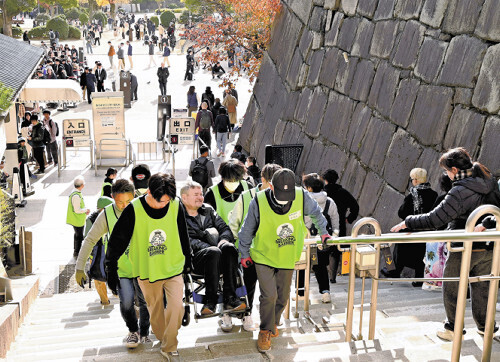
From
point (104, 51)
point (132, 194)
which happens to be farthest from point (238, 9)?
point (104, 51)

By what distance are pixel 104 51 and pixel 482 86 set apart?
40575 millimetres

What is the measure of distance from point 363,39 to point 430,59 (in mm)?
2737

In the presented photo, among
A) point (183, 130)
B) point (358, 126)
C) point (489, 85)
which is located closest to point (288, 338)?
point (489, 85)

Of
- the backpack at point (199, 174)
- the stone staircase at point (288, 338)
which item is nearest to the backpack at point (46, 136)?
the backpack at point (199, 174)

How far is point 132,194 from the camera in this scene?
227 inches

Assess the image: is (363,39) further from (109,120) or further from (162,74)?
(162,74)

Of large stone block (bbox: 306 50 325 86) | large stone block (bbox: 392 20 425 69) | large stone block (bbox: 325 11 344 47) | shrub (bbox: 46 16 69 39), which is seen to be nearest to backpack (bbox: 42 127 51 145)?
large stone block (bbox: 306 50 325 86)

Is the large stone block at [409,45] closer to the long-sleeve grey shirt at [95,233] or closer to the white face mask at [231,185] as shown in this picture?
the white face mask at [231,185]

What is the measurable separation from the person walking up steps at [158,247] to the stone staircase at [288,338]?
34cm

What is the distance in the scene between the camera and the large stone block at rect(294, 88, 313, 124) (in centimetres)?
1379

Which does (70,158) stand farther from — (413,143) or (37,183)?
(413,143)

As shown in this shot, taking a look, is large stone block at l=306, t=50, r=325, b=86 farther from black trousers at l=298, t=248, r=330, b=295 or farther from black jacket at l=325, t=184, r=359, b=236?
black trousers at l=298, t=248, r=330, b=295

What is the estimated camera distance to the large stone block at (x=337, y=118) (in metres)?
11.5

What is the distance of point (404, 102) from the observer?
367 inches
